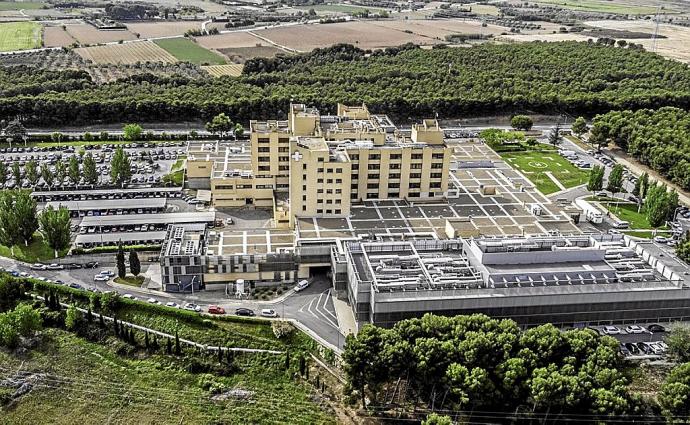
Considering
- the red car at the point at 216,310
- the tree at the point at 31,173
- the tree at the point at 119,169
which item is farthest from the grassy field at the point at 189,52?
the red car at the point at 216,310

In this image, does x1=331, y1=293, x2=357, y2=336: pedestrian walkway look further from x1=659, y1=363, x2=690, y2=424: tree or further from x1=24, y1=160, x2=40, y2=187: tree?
x1=24, y1=160, x2=40, y2=187: tree

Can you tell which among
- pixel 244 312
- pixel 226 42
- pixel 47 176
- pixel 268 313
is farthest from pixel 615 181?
pixel 226 42

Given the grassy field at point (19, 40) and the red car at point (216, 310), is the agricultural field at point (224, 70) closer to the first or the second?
the grassy field at point (19, 40)

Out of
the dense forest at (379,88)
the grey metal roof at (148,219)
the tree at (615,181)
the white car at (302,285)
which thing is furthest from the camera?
the dense forest at (379,88)

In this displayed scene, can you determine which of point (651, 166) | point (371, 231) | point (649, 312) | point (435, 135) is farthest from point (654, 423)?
point (651, 166)

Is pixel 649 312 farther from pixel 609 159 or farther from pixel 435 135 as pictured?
pixel 609 159

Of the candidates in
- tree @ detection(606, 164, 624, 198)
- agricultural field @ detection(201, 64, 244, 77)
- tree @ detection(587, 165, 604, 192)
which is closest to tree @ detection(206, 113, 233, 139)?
agricultural field @ detection(201, 64, 244, 77)

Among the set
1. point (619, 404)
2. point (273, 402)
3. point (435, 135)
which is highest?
point (435, 135)

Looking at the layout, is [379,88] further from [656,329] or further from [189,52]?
[656,329]
